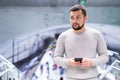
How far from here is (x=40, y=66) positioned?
329 centimetres

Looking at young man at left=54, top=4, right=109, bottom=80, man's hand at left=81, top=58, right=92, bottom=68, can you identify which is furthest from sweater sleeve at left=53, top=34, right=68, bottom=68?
man's hand at left=81, top=58, right=92, bottom=68

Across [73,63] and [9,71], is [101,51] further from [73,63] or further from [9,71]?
[9,71]

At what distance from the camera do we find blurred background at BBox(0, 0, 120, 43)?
327 cm

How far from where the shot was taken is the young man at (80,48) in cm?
125

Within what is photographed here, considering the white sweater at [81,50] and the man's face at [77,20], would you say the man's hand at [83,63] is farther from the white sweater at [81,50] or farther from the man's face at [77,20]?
the man's face at [77,20]

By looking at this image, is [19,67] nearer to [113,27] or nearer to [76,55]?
[113,27]

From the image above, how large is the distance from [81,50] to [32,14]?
7.09 ft

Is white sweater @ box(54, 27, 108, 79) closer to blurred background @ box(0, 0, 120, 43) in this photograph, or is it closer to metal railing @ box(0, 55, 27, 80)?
metal railing @ box(0, 55, 27, 80)

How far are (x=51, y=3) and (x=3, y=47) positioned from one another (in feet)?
3.06

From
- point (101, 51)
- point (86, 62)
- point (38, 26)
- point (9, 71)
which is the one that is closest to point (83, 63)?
point (86, 62)

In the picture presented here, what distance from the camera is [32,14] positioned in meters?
3.32

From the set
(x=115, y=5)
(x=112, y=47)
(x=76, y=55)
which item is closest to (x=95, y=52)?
(x=76, y=55)

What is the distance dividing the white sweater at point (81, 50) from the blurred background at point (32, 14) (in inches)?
77.9

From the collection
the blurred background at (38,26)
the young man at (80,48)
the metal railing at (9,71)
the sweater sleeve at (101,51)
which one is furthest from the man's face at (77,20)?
the blurred background at (38,26)
